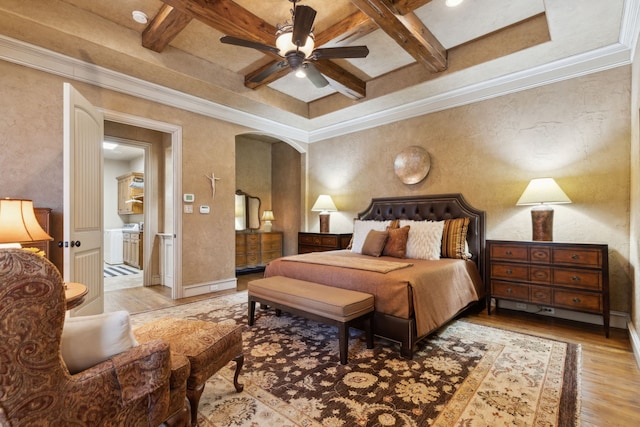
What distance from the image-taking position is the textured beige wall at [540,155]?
297cm

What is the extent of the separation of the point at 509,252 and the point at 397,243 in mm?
1162

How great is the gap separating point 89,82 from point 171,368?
141 inches

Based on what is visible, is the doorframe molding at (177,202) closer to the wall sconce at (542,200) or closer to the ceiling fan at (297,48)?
the ceiling fan at (297,48)

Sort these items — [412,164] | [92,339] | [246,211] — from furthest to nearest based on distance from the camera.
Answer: [246,211] → [412,164] → [92,339]

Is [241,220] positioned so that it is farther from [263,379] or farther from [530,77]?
[530,77]

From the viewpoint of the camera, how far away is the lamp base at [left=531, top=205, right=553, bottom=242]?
122 inches

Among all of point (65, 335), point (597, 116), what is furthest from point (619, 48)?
point (65, 335)

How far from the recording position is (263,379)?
6.59 ft

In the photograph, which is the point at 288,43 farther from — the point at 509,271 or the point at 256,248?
the point at 256,248

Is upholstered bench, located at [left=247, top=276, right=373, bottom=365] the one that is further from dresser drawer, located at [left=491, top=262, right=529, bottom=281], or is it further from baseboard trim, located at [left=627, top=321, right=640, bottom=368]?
baseboard trim, located at [left=627, top=321, right=640, bottom=368]

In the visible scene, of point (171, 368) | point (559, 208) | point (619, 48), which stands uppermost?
point (619, 48)

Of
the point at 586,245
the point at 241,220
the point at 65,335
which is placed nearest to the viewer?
the point at 65,335

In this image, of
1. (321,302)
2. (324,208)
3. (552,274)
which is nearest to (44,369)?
(321,302)

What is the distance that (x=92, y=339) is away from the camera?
109 centimetres
